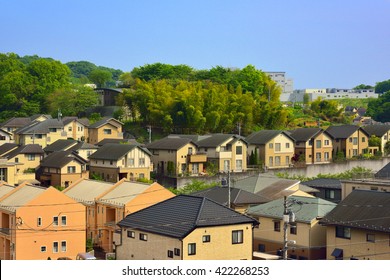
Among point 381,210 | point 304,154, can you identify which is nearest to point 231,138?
point 304,154

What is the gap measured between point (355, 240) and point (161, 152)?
14.7m

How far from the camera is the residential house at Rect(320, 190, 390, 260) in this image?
50.8 feet

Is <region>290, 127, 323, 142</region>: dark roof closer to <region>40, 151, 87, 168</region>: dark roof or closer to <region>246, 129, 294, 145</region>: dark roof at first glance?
<region>246, 129, 294, 145</region>: dark roof

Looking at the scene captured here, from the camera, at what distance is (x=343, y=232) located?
643 inches

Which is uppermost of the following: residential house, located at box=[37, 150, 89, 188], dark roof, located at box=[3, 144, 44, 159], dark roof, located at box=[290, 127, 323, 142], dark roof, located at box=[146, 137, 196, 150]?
dark roof, located at box=[290, 127, 323, 142]

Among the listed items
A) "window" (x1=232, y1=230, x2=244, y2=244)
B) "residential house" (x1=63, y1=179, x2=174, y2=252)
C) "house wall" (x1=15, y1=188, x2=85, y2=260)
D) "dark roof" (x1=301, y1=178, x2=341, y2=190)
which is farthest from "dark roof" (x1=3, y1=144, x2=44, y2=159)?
"window" (x1=232, y1=230, x2=244, y2=244)

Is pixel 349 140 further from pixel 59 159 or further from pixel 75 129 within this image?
pixel 59 159

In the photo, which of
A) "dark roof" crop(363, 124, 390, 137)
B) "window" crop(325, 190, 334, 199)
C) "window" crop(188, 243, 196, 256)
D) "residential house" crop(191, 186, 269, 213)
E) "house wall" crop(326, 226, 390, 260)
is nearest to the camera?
"window" crop(188, 243, 196, 256)

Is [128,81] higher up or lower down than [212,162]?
higher up

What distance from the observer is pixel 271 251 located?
1767 centimetres

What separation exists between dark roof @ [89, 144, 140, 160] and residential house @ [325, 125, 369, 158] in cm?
1245

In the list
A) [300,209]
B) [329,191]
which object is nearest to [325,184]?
[329,191]

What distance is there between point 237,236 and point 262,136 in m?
18.1

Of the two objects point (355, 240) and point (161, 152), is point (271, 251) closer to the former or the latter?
point (355, 240)
